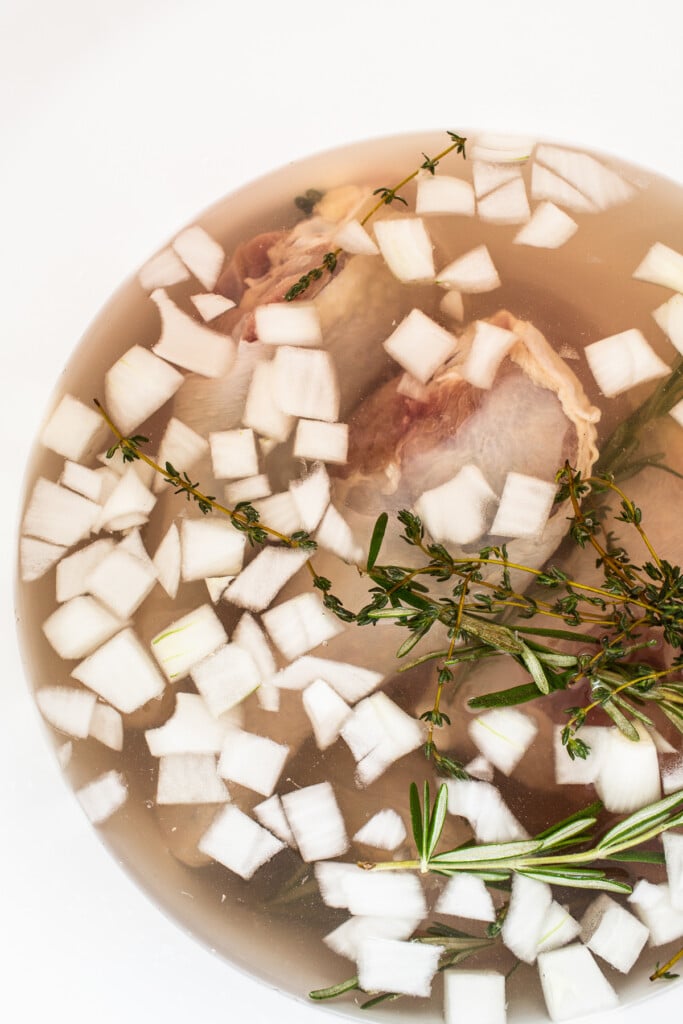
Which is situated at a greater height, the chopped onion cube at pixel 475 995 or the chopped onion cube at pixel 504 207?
the chopped onion cube at pixel 504 207

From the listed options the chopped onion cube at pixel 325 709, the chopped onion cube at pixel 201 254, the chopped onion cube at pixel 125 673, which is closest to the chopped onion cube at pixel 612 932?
the chopped onion cube at pixel 325 709

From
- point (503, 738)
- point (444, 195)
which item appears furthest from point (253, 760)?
point (444, 195)

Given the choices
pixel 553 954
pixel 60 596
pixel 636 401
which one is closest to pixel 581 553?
pixel 636 401

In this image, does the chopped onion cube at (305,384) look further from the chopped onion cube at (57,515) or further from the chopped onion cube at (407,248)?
the chopped onion cube at (57,515)

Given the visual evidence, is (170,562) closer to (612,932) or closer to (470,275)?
(470,275)

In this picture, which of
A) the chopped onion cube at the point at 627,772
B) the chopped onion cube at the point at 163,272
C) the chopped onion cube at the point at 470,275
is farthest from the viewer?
the chopped onion cube at the point at 163,272

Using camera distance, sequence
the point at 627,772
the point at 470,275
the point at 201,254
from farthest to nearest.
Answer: the point at 201,254, the point at 470,275, the point at 627,772

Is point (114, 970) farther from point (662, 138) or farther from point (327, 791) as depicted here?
point (662, 138)
